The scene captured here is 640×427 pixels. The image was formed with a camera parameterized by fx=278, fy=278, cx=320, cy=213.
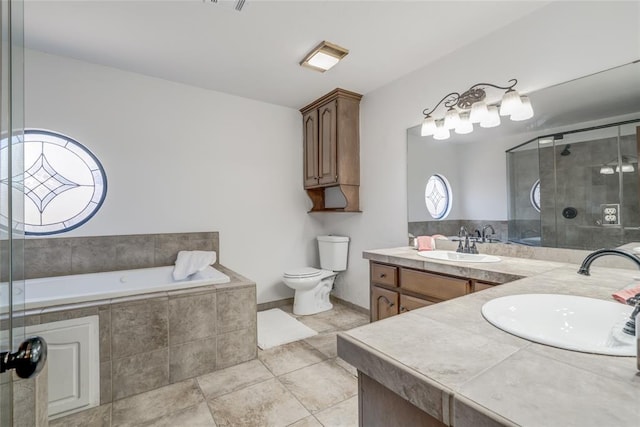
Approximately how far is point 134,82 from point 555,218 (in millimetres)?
3625

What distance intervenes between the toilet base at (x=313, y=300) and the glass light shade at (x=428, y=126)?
1.91m

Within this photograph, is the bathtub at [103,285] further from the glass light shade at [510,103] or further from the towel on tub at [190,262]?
the glass light shade at [510,103]

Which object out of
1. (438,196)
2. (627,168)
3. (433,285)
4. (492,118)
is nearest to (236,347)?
(433,285)

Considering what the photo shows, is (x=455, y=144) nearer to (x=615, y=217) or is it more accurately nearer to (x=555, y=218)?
(x=555, y=218)

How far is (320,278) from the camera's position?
10.3 ft

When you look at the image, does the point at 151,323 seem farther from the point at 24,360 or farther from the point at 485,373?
the point at 485,373

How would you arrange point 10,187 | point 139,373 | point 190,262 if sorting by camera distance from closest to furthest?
point 10,187, point 139,373, point 190,262

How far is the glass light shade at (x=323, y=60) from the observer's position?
7.52 ft

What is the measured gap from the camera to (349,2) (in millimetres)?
1746

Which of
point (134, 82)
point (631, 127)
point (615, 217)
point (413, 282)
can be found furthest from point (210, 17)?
point (615, 217)

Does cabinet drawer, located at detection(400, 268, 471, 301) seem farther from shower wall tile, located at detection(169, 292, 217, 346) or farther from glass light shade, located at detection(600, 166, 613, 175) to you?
shower wall tile, located at detection(169, 292, 217, 346)

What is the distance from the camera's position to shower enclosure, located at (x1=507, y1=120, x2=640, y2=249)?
149cm

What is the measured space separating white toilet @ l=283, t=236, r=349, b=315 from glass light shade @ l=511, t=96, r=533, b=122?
2.01m

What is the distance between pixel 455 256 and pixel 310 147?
83.6 inches
